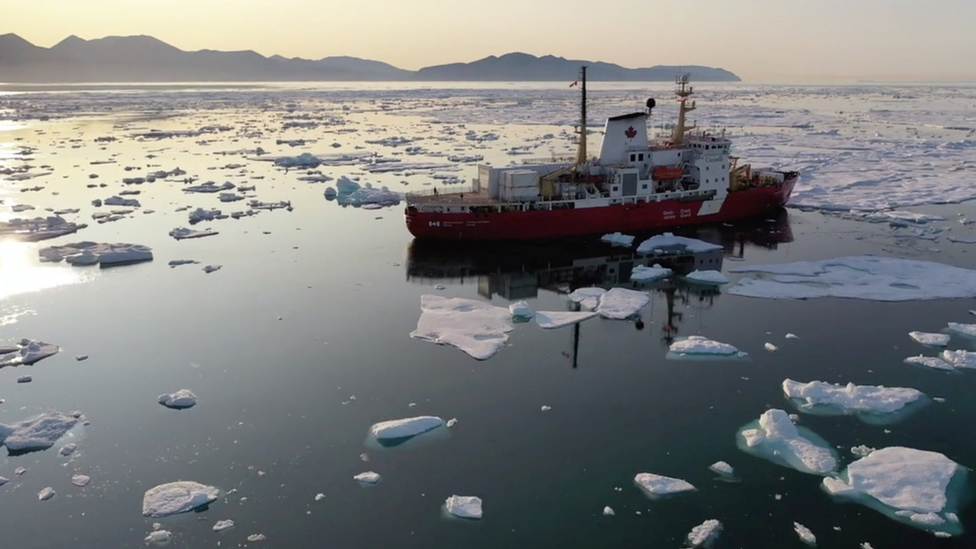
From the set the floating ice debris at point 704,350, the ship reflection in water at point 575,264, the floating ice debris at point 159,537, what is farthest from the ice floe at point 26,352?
the floating ice debris at point 704,350

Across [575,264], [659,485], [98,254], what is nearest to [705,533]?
[659,485]

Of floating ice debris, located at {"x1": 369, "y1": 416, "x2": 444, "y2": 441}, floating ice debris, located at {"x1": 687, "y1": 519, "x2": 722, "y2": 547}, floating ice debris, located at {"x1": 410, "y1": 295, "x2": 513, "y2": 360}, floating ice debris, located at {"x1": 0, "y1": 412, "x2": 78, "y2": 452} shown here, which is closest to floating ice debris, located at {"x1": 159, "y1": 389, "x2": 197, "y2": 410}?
floating ice debris, located at {"x1": 0, "y1": 412, "x2": 78, "y2": 452}

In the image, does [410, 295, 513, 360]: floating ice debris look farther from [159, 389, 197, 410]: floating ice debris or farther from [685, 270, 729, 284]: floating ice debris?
[685, 270, 729, 284]: floating ice debris

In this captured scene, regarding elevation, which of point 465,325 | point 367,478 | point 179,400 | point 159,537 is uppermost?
point 465,325

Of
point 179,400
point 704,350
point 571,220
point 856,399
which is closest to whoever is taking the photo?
Answer: point 856,399

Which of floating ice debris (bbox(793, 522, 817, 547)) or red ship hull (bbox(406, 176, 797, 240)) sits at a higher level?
red ship hull (bbox(406, 176, 797, 240))

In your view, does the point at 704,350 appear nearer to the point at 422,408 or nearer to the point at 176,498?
the point at 422,408
